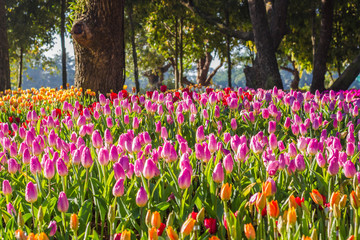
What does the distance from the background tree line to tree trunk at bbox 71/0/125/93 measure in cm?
2

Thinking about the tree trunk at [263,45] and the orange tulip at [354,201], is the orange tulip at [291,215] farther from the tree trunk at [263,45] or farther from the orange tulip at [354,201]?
the tree trunk at [263,45]

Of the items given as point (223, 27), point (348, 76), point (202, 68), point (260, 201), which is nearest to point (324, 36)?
point (348, 76)

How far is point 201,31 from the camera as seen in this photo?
73.2 ft

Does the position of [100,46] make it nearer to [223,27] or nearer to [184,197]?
[184,197]

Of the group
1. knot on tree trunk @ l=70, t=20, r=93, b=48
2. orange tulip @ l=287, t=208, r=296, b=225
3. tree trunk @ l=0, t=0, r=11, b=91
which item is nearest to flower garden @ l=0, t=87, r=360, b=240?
orange tulip @ l=287, t=208, r=296, b=225

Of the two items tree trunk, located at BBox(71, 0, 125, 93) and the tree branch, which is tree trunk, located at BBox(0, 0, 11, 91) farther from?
the tree branch

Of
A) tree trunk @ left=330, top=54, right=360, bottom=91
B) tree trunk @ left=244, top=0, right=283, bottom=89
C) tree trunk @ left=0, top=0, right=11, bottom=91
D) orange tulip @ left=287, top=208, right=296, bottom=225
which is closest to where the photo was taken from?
orange tulip @ left=287, top=208, right=296, bottom=225

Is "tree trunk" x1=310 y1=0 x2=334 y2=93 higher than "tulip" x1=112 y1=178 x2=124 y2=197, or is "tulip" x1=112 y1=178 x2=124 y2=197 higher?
"tree trunk" x1=310 y1=0 x2=334 y2=93

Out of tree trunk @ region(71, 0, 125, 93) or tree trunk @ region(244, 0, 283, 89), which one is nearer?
tree trunk @ region(71, 0, 125, 93)

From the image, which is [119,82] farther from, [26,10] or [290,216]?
[26,10]

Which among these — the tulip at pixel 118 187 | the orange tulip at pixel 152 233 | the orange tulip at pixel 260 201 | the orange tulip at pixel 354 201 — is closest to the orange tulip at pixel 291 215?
the orange tulip at pixel 260 201

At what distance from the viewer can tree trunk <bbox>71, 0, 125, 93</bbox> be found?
7406 mm

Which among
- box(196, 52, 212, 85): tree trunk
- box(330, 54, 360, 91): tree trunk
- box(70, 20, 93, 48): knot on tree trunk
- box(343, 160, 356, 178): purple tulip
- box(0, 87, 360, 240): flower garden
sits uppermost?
box(196, 52, 212, 85): tree trunk

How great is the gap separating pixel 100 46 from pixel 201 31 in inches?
610
